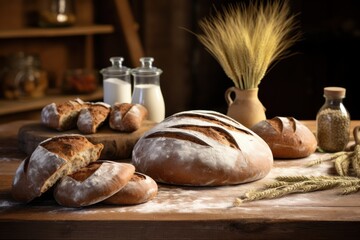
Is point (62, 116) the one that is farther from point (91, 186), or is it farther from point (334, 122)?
point (334, 122)

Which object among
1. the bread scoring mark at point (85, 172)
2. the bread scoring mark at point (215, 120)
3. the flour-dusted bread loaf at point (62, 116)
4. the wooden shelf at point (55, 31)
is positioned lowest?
the bread scoring mark at point (85, 172)

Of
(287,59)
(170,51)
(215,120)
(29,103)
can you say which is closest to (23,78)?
(29,103)

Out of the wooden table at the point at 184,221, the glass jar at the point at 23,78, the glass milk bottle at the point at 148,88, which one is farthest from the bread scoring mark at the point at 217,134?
the glass jar at the point at 23,78

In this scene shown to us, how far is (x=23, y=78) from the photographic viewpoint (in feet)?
10.8

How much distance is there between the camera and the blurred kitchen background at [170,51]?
3439 millimetres

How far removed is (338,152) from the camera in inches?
74.0

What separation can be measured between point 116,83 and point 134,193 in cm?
82

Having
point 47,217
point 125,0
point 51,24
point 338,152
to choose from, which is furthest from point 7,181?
point 125,0

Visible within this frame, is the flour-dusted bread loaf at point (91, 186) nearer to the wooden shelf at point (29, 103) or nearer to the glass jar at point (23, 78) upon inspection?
the wooden shelf at point (29, 103)

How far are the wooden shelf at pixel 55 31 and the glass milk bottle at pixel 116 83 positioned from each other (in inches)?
45.7

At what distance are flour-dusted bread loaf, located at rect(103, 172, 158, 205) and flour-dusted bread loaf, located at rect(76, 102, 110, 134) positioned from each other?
41cm

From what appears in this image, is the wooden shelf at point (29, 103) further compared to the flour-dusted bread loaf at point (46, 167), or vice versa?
the wooden shelf at point (29, 103)

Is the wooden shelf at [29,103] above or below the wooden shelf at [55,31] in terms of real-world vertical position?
below

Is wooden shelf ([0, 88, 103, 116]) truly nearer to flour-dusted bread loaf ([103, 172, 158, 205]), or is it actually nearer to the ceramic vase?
the ceramic vase
